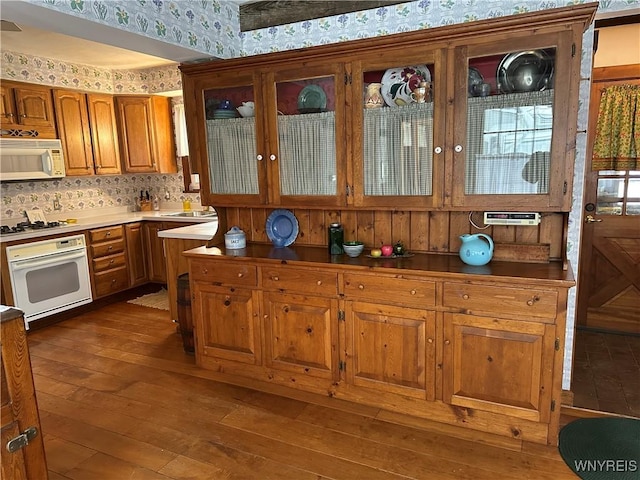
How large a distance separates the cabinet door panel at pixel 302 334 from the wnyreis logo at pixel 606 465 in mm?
1311

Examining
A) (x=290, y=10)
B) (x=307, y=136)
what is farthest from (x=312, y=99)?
(x=290, y=10)

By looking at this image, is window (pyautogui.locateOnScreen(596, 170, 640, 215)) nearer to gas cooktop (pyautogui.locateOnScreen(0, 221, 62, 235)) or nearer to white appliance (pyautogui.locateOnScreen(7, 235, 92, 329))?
white appliance (pyautogui.locateOnScreen(7, 235, 92, 329))

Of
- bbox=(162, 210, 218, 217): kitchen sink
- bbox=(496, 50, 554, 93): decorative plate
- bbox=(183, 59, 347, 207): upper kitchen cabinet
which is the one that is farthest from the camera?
bbox=(162, 210, 218, 217): kitchen sink

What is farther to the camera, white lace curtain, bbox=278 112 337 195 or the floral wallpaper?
white lace curtain, bbox=278 112 337 195

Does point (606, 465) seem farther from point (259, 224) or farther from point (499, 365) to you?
point (259, 224)

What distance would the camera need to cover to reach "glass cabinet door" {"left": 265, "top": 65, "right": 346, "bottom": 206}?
2.66 metres

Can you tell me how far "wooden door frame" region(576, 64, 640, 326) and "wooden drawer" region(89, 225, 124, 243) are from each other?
4322 mm

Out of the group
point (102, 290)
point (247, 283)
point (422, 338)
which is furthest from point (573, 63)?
point (102, 290)

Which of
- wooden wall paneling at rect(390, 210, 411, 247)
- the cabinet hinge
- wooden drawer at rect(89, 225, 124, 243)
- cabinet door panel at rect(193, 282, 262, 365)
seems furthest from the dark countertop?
wooden drawer at rect(89, 225, 124, 243)

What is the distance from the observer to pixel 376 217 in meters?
2.89

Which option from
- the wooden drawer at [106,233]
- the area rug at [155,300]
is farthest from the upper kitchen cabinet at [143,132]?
the area rug at [155,300]

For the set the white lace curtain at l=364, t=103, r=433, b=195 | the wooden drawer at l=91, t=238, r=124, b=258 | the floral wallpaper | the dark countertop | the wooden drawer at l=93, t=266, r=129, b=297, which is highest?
the floral wallpaper

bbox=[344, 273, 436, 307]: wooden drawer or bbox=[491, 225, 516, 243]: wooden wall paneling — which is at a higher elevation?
bbox=[491, 225, 516, 243]: wooden wall paneling

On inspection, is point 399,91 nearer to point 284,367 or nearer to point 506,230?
point 506,230
